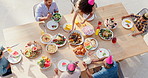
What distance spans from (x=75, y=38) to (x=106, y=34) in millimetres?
541

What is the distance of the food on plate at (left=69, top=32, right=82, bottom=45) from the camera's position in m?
2.94

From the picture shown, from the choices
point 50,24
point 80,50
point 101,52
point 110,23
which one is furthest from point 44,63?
point 110,23

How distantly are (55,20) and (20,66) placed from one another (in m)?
0.98

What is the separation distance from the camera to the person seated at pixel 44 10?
3084 millimetres

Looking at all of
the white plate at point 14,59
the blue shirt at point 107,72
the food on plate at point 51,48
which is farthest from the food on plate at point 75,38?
the white plate at point 14,59

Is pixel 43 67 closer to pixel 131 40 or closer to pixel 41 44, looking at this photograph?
pixel 41 44

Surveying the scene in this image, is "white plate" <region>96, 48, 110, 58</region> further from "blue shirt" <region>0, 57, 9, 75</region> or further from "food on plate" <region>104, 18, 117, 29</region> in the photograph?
"blue shirt" <region>0, 57, 9, 75</region>

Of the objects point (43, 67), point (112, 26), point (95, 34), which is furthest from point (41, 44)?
point (112, 26)

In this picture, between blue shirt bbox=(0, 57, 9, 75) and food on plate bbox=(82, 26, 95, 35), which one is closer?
blue shirt bbox=(0, 57, 9, 75)

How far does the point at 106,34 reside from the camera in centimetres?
304

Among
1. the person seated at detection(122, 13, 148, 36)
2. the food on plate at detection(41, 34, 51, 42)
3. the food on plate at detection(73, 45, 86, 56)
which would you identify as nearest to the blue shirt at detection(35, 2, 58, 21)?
the food on plate at detection(41, 34, 51, 42)

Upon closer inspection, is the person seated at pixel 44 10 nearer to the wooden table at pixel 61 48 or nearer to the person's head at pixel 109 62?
the wooden table at pixel 61 48

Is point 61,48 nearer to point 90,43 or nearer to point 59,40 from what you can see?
point 59,40

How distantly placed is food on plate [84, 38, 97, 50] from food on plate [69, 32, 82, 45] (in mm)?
113
